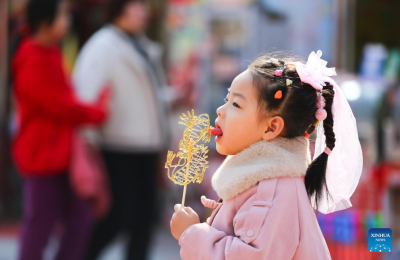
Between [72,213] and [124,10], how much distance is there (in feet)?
4.63

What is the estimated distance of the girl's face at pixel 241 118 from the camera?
2162 millimetres

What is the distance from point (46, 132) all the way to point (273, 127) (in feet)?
7.21

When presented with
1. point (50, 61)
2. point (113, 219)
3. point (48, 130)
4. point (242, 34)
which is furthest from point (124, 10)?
point (242, 34)

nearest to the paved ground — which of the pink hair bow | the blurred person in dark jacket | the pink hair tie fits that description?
the blurred person in dark jacket

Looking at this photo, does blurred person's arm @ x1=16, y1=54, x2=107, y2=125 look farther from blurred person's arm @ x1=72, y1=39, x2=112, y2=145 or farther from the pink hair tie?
the pink hair tie

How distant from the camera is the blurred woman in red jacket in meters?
3.99

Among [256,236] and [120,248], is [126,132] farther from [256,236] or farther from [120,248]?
[256,236]

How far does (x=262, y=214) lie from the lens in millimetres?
2029

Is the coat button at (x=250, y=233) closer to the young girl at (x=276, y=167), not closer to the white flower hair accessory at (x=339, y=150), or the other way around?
the young girl at (x=276, y=167)

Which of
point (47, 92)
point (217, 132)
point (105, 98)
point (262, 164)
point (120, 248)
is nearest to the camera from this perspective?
point (262, 164)

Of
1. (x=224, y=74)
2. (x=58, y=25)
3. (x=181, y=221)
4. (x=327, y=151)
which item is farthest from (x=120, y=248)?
(x=327, y=151)

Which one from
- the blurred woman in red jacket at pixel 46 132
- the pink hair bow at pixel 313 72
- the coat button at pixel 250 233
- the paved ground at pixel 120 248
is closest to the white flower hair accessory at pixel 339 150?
the pink hair bow at pixel 313 72

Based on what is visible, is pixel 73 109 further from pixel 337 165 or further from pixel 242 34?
pixel 242 34

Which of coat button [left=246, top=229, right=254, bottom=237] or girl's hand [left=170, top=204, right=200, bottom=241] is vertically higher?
coat button [left=246, top=229, right=254, bottom=237]
